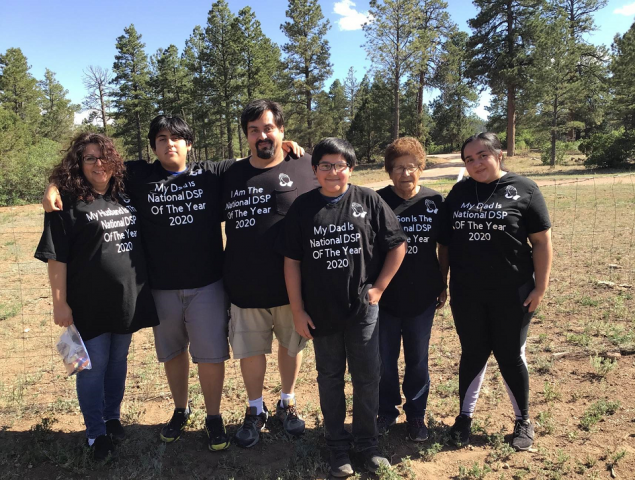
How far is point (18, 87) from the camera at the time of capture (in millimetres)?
36344

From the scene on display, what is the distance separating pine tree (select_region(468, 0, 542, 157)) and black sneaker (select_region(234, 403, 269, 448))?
30.9 metres

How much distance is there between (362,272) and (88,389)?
1824mm

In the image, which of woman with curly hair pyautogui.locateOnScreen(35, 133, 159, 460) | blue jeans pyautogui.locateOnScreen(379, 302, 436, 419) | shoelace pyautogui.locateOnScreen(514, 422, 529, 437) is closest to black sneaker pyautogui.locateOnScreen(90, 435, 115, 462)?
woman with curly hair pyautogui.locateOnScreen(35, 133, 159, 460)

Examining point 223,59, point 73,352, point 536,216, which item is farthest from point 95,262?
point 223,59

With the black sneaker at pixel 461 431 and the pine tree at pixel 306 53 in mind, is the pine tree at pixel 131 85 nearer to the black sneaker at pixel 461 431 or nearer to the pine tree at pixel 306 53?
the pine tree at pixel 306 53

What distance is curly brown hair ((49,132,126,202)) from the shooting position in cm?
250

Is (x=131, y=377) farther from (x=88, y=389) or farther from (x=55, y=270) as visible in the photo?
(x=55, y=270)

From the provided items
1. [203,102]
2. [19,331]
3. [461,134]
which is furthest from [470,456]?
[461,134]

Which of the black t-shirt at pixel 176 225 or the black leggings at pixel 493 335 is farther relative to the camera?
the black t-shirt at pixel 176 225

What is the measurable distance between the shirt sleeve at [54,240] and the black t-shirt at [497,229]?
2.30m

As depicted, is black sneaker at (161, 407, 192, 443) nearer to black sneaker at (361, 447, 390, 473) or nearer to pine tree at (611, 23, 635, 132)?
black sneaker at (361, 447, 390, 473)

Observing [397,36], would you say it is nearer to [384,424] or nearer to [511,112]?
[511,112]

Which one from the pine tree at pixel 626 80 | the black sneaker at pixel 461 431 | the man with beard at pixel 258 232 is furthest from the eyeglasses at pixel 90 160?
the pine tree at pixel 626 80

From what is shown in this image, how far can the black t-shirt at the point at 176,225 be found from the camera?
8.68ft
